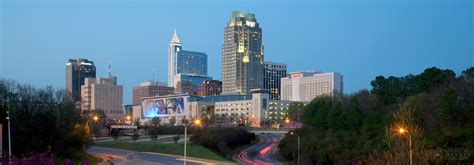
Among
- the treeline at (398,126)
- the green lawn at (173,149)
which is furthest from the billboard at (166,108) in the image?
the treeline at (398,126)

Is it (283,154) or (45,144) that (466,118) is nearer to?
(283,154)

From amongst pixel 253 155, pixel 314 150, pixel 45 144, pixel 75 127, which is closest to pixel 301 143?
pixel 314 150

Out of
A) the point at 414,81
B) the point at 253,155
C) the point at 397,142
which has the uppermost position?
the point at 414,81

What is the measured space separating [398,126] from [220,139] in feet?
204

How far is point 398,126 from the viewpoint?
3141 cm

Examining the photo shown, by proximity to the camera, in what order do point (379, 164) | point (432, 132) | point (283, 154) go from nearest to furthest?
point (379, 164)
point (432, 132)
point (283, 154)

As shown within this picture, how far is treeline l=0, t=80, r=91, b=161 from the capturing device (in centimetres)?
4512

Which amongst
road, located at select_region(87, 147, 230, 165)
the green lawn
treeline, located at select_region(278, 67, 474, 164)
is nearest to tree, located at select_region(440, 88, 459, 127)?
treeline, located at select_region(278, 67, 474, 164)

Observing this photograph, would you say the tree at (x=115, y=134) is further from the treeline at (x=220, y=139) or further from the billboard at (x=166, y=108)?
the billboard at (x=166, y=108)

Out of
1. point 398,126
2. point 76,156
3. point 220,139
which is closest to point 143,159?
point 76,156

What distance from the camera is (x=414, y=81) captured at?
3004 inches

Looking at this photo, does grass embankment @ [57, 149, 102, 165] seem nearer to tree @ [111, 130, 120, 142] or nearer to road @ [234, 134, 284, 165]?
road @ [234, 134, 284, 165]

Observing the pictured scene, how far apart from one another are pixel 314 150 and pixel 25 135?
1122 inches

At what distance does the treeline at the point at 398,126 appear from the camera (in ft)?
107
